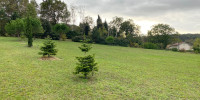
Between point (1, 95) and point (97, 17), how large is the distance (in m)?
46.8

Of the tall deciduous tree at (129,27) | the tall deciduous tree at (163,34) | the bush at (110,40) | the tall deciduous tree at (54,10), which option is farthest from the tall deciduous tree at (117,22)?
the tall deciduous tree at (54,10)

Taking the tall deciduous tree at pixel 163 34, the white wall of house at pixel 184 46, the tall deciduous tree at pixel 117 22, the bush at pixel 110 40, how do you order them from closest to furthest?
the bush at pixel 110 40 < the tall deciduous tree at pixel 163 34 < the white wall of house at pixel 184 46 < the tall deciduous tree at pixel 117 22

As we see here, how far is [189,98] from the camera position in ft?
13.8

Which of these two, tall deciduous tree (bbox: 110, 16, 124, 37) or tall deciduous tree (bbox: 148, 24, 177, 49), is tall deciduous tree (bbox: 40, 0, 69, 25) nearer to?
tall deciduous tree (bbox: 110, 16, 124, 37)

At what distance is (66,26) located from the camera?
29.1 m

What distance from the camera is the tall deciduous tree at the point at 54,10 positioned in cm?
3703

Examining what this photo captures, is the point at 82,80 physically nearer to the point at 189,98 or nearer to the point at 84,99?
the point at 84,99

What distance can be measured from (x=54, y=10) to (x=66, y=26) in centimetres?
1245

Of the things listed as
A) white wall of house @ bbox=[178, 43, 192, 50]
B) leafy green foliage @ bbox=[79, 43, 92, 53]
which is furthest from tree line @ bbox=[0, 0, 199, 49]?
leafy green foliage @ bbox=[79, 43, 92, 53]

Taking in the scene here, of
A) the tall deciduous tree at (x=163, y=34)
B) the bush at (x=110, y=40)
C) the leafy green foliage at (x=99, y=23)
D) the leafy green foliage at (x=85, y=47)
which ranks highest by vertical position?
the leafy green foliage at (x=99, y=23)

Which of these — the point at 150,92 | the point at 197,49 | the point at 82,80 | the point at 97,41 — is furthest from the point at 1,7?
the point at 197,49

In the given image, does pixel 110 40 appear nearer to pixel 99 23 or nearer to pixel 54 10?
pixel 99 23

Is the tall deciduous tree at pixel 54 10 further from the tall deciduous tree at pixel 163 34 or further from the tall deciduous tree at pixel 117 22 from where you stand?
the tall deciduous tree at pixel 163 34

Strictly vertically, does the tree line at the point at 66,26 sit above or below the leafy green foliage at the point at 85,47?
above
